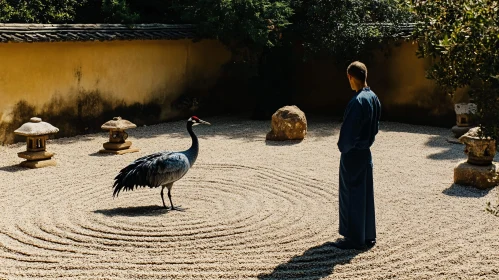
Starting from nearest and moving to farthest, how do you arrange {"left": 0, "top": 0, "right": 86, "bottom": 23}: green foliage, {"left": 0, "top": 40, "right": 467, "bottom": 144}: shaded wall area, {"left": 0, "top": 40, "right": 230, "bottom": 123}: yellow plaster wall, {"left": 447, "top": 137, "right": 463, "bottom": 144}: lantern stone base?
{"left": 0, "top": 40, "right": 230, "bottom": 123}: yellow plaster wall
{"left": 447, "top": 137, "right": 463, "bottom": 144}: lantern stone base
{"left": 0, "top": 40, "right": 467, "bottom": 144}: shaded wall area
{"left": 0, "top": 0, "right": 86, "bottom": 23}: green foliage

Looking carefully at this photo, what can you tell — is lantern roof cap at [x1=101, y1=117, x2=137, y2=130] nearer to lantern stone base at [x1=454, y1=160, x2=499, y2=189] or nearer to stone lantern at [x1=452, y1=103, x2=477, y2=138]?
lantern stone base at [x1=454, y1=160, x2=499, y2=189]

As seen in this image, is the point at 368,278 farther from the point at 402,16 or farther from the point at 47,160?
the point at 402,16

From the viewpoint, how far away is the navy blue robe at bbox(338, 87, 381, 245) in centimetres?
623

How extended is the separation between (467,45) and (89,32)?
10.3 meters

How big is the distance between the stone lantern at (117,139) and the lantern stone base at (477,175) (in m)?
5.62

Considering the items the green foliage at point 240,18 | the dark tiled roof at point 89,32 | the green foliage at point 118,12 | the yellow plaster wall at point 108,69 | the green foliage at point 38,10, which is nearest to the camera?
the dark tiled roof at point 89,32

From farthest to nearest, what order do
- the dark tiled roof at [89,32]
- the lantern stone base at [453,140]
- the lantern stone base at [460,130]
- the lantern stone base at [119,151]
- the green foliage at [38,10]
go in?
1. the green foliage at [38,10]
2. the lantern stone base at [460,130]
3. the lantern stone base at [453,140]
4. the dark tiled roof at [89,32]
5. the lantern stone base at [119,151]

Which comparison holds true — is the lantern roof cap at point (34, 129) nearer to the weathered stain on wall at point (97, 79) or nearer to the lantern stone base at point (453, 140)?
the weathered stain on wall at point (97, 79)

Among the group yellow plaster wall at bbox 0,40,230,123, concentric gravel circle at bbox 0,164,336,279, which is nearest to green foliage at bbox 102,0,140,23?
yellow plaster wall at bbox 0,40,230,123

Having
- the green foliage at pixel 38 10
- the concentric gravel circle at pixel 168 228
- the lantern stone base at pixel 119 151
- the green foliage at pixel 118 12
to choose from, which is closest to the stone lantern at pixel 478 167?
the concentric gravel circle at pixel 168 228

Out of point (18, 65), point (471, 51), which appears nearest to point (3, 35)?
point (18, 65)

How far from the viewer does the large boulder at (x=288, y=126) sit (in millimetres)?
12828

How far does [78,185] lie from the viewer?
9219 mm

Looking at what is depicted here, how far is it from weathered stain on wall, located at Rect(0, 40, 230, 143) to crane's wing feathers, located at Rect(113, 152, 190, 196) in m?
5.46
